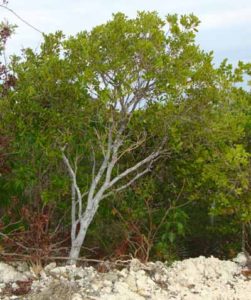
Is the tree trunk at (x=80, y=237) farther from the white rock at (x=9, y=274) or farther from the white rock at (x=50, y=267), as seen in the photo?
the white rock at (x=9, y=274)

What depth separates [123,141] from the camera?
7570 millimetres

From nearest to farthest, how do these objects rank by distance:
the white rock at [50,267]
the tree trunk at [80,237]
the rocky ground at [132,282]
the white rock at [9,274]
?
1. the rocky ground at [132,282]
2. the white rock at [9,274]
3. the white rock at [50,267]
4. the tree trunk at [80,237]

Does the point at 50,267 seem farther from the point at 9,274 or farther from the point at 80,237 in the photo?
the point at 80,237

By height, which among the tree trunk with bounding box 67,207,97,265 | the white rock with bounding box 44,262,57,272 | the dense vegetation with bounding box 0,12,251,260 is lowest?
the white rock with bounding box 44,262,57,272

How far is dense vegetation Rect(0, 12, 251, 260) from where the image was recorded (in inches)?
275

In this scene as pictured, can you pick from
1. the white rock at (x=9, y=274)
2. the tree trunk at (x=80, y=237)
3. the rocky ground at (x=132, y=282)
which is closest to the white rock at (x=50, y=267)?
the rocky ground at (x=132, y=282)

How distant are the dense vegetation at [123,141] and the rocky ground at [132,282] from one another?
0.28 metres

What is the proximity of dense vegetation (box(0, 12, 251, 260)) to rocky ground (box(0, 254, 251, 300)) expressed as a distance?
0.92 ft

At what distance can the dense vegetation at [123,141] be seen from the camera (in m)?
6.99

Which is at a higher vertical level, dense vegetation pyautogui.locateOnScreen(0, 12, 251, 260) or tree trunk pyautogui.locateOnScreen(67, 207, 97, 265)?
dense vegetation pyautogui.locateOnScreen(0, 12, 251, 260)

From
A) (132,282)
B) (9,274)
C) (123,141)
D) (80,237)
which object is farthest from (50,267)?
(123,141)

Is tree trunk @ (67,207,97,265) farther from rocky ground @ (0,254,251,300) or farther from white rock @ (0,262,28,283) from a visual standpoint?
white rock @ (0,262,28,283)

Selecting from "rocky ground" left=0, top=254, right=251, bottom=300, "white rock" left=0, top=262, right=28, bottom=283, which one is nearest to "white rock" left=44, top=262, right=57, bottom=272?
"rocky ground" left=0, top=254, right=251, bottom=300

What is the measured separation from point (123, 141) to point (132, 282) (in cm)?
194
